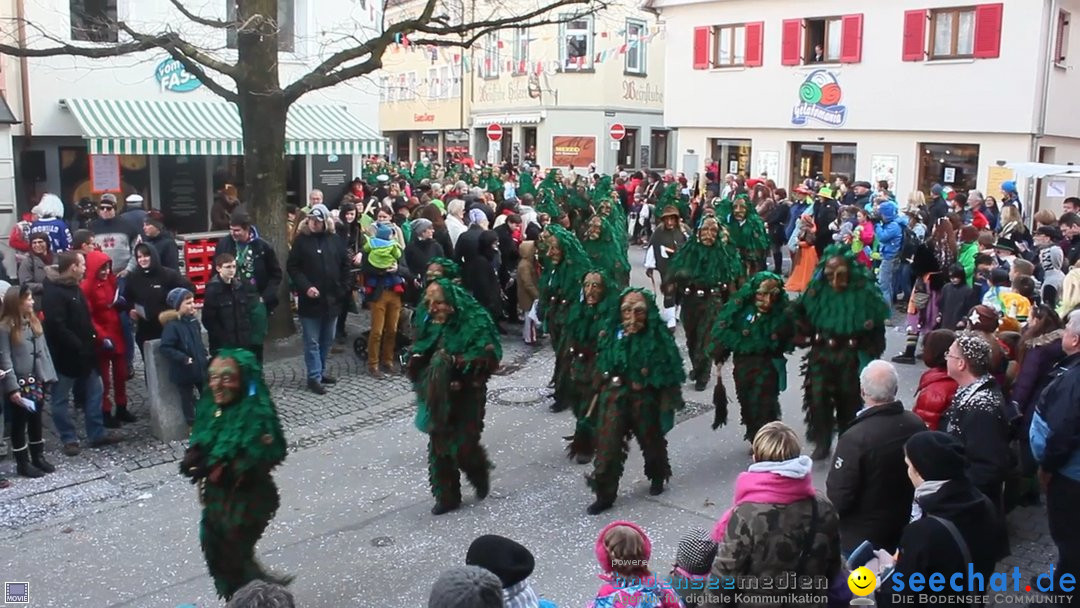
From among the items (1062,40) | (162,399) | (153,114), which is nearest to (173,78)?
(153,114)

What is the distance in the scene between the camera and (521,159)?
38.2m

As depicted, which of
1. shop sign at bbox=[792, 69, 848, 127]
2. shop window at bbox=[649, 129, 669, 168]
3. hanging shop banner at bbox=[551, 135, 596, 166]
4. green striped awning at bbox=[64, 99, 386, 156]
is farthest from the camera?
shop window at bbox=[649, 129, 669, 168]

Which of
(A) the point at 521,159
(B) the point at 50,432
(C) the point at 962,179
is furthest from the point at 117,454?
(A) the point at 521,159

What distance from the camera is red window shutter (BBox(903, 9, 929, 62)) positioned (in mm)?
23453

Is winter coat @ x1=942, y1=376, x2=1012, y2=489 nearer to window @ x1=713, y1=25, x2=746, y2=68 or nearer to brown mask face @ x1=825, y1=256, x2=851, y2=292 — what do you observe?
brown mask face @ x1=825, y1=256, x2=851, y2=292

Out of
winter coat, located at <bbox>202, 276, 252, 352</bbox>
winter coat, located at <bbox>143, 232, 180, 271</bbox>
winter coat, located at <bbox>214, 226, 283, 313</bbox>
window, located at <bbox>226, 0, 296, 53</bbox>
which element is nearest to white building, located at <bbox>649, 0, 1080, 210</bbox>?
window, located at <bbox>226, 0, 296, 53</bbox>

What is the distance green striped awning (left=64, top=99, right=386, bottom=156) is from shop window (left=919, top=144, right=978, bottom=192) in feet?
46.0

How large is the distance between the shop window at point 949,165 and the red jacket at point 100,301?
2017cm

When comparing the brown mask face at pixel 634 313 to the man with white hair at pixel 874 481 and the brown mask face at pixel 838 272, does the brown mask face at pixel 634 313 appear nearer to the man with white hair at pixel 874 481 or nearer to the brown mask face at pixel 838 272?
the brown mask face at pixel 838 272

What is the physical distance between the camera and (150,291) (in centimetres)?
918

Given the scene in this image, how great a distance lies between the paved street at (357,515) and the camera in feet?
20.1

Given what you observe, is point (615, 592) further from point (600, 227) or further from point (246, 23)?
point (246, 23)

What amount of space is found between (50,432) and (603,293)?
5.27 metres

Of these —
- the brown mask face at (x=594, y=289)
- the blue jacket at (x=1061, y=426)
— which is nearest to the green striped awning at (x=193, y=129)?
the brown mask face at (x=594, y=289)
